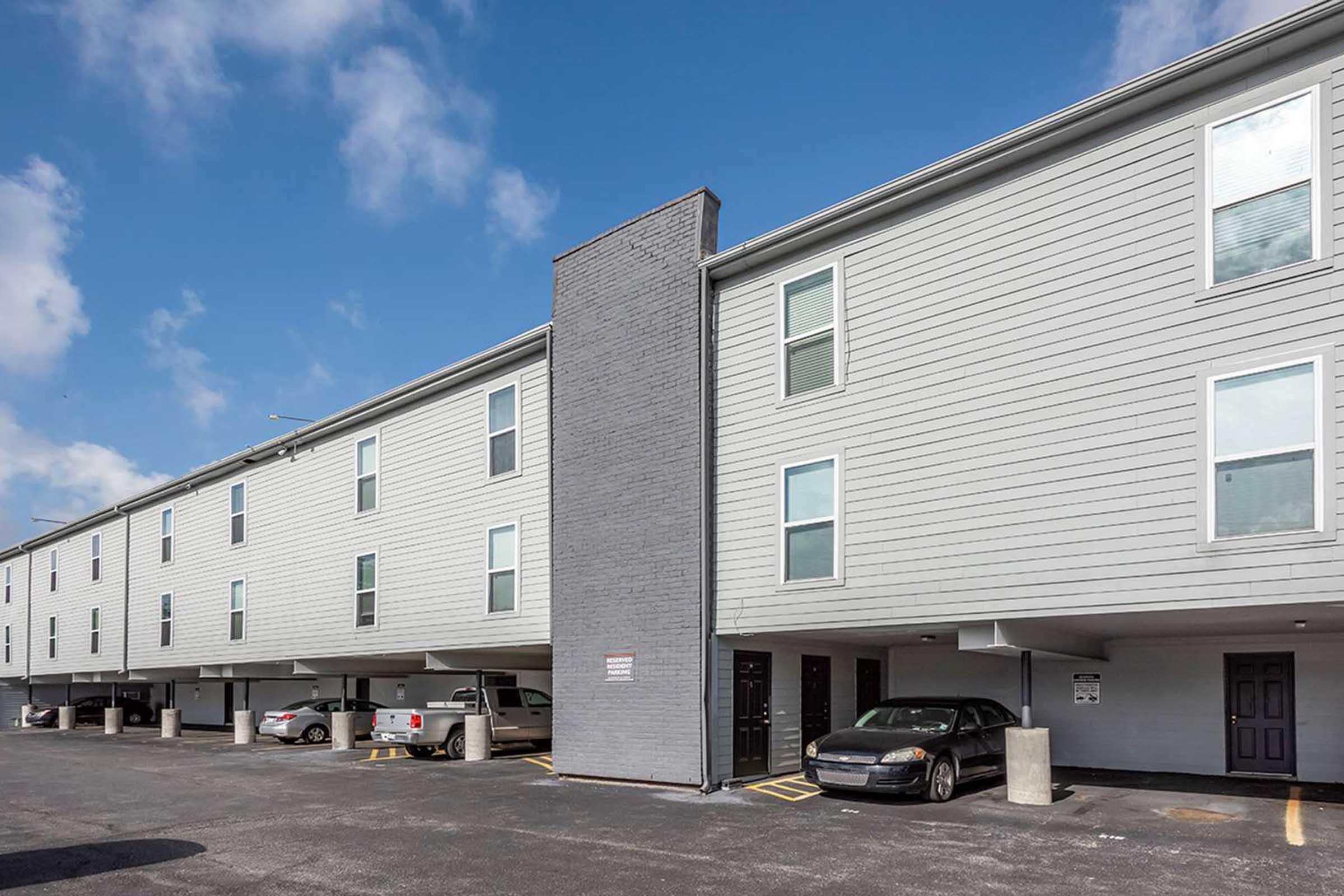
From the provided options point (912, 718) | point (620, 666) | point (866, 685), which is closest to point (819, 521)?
point (912, 718)

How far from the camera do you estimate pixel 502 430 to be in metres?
18.9

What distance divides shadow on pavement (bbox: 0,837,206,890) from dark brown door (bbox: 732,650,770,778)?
7198mm

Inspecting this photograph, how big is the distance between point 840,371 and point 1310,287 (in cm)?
546

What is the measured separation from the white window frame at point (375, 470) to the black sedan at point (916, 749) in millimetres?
11942

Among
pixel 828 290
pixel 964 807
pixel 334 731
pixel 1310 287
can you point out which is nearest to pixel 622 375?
pixel 828 290

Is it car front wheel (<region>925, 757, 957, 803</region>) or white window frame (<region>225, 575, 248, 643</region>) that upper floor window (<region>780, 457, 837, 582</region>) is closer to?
car front wheel (<region>925, 757, 957, 803</region>)

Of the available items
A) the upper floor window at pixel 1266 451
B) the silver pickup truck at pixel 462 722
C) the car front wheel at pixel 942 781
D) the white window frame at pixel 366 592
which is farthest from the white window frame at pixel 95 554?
the upper floor window at pixel 1266 451

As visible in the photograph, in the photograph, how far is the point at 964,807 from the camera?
12.4 meters

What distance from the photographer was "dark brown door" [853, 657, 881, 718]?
57.9ft

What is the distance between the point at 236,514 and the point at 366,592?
730 centimetres

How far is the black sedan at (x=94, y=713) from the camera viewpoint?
3869cm

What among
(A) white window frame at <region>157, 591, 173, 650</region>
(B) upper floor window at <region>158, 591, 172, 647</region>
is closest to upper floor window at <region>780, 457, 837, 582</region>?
(A) white window frame at <region>157, 591, 173, 650</region>

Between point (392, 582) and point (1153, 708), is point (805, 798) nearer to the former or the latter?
point (1153, 708)

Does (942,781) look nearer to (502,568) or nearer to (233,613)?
(502,568)
